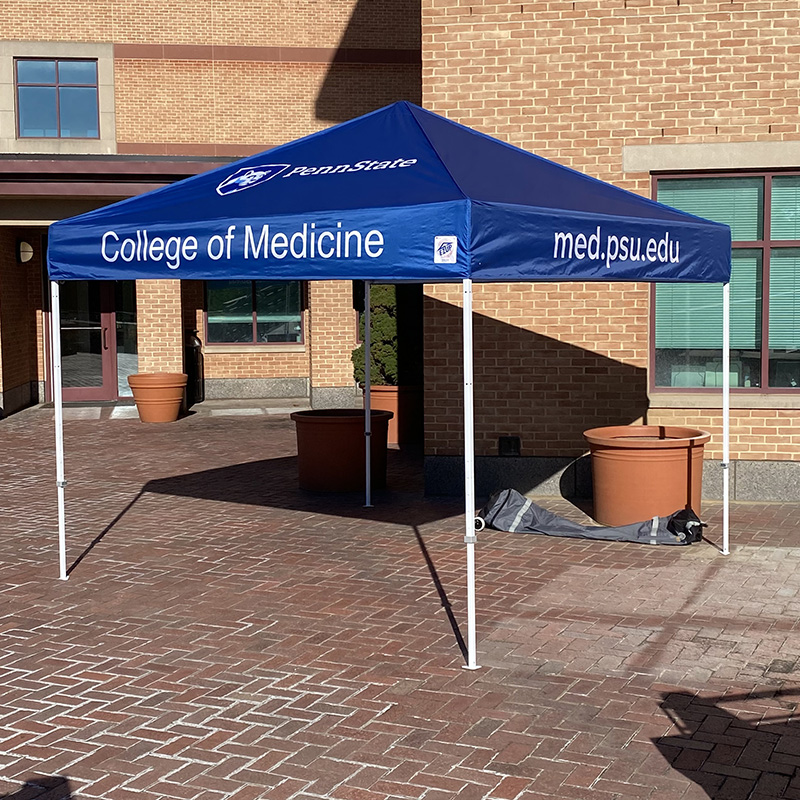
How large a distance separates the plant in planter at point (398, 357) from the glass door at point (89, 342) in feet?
22.2

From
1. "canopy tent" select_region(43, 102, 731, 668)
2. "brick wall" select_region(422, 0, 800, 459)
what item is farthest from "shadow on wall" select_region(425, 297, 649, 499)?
"canopy tent" select_region(43, 102, 731, 668)

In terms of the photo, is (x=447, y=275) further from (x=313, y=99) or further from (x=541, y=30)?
(x=313, y=99)

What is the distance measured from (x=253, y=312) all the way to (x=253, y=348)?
76 centimetres

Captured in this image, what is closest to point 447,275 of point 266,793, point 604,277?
point 604,277

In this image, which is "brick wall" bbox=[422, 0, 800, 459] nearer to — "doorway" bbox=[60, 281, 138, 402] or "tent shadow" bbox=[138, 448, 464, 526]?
"tent shadow" bbox=[138, 448, 464, 526]

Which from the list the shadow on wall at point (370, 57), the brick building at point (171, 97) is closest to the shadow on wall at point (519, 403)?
the brick building at point (171, 97)

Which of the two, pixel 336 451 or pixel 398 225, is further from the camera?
pixel 336 451

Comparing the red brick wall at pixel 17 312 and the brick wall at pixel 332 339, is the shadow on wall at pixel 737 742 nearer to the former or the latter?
the brick wall at pixel 332 339

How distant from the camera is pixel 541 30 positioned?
11.6 m

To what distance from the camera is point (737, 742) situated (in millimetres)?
5402

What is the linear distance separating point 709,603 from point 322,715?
3.22 metres

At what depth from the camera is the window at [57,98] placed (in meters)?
21.5

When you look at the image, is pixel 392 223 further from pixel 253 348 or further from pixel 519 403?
pixel 253 348

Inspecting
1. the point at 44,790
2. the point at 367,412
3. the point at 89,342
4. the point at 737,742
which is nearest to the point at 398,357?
the point at 367,412
